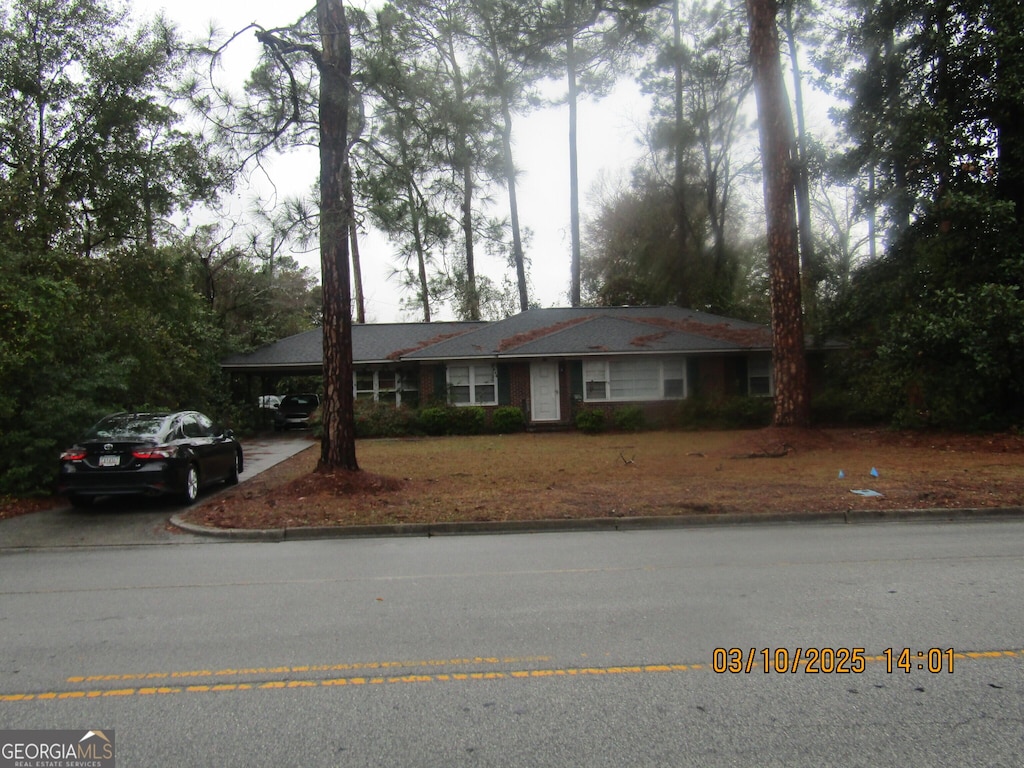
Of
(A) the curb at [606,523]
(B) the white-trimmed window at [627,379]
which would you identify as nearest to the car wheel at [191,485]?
(A) the curb at [606,523]

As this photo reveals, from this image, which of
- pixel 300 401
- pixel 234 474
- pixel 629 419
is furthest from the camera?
pixel 300 401

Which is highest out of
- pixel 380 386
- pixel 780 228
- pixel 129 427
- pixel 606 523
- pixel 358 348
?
pixel 780 228

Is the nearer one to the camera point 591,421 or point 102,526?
point 102,526

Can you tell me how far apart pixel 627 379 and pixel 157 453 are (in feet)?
57.2

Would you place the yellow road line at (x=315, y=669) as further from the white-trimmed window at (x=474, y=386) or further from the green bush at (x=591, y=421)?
the white-trimmed window at (x=474, y=386)

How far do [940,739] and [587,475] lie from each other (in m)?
10.8

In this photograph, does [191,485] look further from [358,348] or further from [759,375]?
[759,375]

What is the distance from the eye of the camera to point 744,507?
35.3 feet

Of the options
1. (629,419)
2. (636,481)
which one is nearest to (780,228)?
(636,481)

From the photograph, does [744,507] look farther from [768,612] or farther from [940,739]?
[940,739]

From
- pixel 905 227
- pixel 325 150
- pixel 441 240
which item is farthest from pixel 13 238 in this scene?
pixel 905 227

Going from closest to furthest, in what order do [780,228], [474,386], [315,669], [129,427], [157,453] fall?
[315,669] → [157,453] → [129,427] → [780,228] → [474,386]

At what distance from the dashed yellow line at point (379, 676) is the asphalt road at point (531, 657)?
0.02 metres

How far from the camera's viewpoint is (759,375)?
26938 mm
